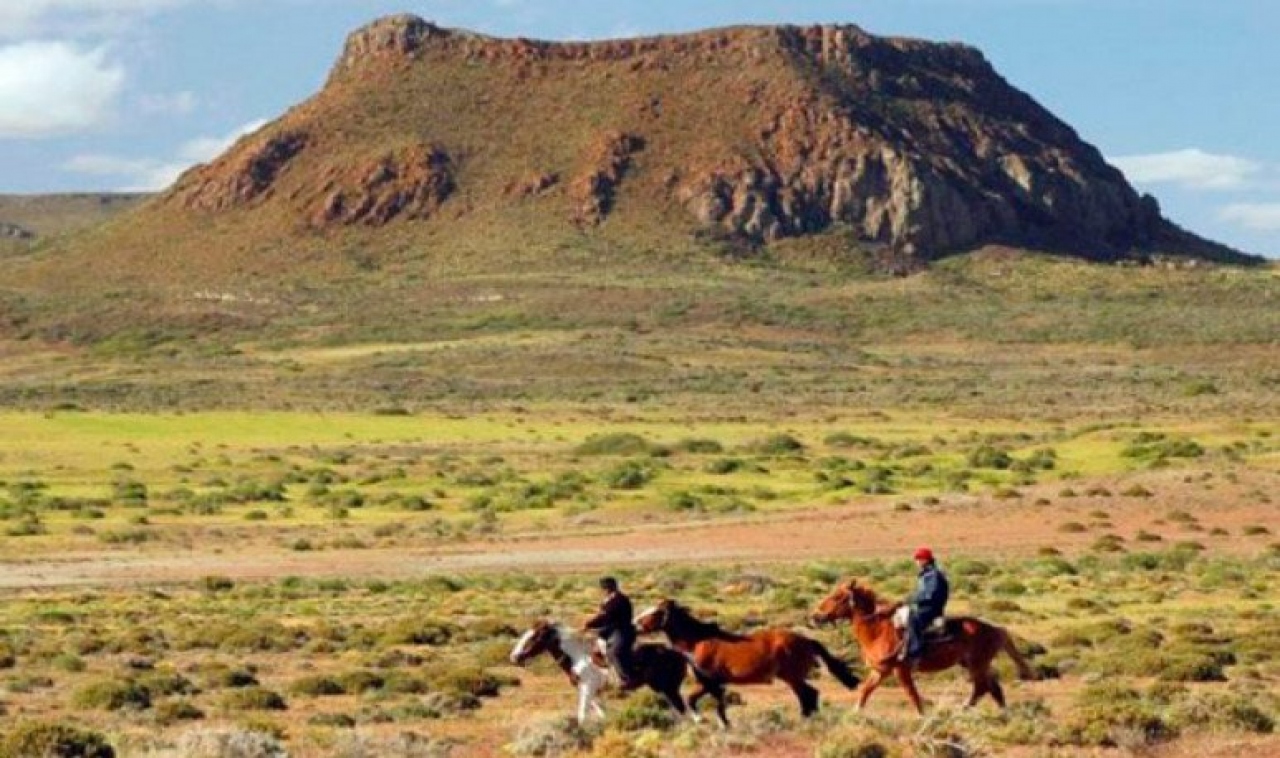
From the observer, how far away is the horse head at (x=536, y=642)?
63.3 feet

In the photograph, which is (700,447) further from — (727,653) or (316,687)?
(727,653)

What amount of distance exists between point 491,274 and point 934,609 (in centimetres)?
16158

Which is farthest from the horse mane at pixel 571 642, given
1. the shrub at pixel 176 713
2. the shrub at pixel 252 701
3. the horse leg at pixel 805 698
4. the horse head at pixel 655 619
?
the shrub at pixel 252 701

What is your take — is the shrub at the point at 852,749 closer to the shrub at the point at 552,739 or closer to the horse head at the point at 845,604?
the horse head at the point at 845,604

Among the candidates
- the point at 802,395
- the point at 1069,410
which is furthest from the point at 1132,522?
the point at 802,395

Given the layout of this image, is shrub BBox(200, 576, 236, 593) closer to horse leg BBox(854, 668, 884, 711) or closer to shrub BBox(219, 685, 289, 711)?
shrub BBox(219, 685, 289, 711)

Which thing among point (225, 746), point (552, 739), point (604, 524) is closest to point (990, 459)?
point (604, 524)

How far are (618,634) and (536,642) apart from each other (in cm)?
78

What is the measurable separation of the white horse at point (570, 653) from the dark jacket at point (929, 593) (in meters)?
2.88

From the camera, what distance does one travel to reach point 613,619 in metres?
19.1

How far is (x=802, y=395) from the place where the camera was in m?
113

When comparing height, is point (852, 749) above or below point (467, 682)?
above

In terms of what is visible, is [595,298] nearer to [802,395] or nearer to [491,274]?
[491,274]

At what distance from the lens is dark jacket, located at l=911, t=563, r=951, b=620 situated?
19.4 metres
